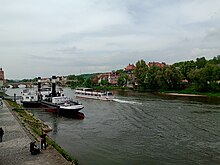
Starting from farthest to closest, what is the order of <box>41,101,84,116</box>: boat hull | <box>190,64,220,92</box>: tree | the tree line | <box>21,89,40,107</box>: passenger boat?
the tree line
<box>190,64,220,92</box>: tree
<box>21,89,40,107</box>: passenger boat
<box>41,101,84,116</box>: boat hull

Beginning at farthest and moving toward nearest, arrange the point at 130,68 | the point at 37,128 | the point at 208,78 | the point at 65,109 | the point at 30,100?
the point at 130,68, the point at 208,78, the point at 30,100, the point at 65,109, the point at 37,128

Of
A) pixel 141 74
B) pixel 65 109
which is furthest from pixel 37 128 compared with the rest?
pixel 141 74

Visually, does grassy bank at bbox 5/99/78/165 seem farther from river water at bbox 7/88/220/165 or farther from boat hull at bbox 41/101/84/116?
boat hull at bbox 41/101/84/116

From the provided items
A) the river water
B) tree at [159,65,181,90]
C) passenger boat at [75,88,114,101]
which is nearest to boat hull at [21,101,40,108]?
the river water

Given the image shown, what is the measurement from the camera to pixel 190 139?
2481 cm

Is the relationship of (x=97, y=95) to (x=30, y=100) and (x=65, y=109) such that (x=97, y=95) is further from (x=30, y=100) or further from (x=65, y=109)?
(x=65, y=109)

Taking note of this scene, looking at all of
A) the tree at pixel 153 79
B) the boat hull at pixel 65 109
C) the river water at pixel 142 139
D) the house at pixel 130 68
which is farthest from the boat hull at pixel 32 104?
the house at pixel 130 68

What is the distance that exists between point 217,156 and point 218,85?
6607 cm

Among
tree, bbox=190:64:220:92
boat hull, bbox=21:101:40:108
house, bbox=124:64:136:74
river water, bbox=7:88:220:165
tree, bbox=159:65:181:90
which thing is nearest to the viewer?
river water, bbox=7:88:220:165

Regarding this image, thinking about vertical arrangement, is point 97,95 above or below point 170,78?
below

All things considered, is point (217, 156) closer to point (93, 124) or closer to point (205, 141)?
point (205, 141)

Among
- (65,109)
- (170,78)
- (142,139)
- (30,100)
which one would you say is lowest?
(142,139)

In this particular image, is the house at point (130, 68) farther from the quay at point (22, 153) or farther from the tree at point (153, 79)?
the quay at point (22, 153)

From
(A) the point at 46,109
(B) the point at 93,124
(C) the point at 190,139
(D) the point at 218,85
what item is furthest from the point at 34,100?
(D) the point at 218,85
